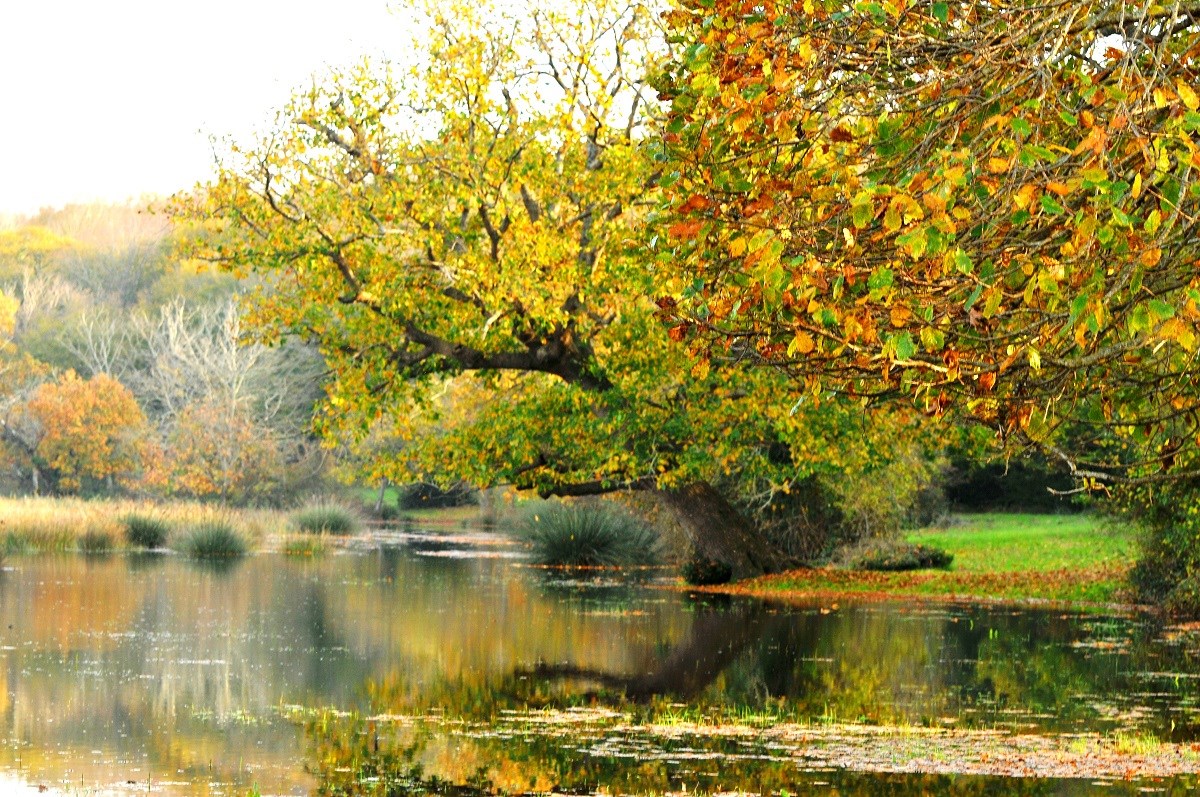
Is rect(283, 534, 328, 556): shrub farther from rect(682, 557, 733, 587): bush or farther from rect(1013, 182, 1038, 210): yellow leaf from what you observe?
rect(1013, 182, 1038, 210): yellow leaf

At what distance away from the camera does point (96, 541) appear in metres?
39.9

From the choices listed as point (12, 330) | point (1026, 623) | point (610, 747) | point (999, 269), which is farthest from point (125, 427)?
point (999, 269)

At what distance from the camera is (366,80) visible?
25.5 m

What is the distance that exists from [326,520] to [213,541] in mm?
8918

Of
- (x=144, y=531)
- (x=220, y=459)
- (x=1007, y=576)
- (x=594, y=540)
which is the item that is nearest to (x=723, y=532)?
(x=1007, y=576)

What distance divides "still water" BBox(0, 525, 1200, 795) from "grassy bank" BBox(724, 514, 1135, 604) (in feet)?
6.96

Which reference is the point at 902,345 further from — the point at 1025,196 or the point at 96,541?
the point at 96,541

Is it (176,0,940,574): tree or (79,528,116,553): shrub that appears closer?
(176,0,940,574): tree

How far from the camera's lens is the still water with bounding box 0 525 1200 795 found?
11.4 m

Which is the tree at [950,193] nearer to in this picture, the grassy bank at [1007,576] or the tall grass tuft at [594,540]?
the grassy bank at [1007,576]

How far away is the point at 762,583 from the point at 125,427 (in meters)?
36.8

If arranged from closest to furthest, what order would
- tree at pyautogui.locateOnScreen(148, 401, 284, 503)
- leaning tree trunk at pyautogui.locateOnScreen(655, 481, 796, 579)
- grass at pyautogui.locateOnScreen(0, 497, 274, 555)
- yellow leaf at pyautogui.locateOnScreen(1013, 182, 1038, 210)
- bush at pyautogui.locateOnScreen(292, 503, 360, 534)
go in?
yellow leaf at pyautogui.locateOnScreen(1013, 182, 1038, 210)
leaning tree trunk at pyautogui.locateOnScreen(655, 481, 796, 579)
grass at pyautogui.locateOnScreen(0, 497, 274, 555)
bush at pyautogui.locateOnScreen(292, 503, 360, 534)
tree at pyautogui.locateOnScreen(148, 401, 284, 503)

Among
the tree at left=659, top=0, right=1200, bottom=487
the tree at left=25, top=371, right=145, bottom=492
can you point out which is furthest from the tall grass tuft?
the tree at left=25, top=371, right=145, bottom=492

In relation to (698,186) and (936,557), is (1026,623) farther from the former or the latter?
(698,186)
